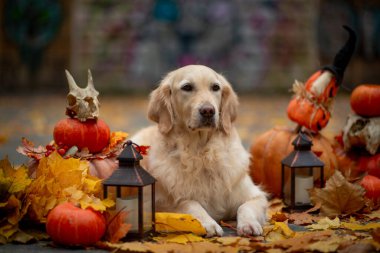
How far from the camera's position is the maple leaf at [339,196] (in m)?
4.20

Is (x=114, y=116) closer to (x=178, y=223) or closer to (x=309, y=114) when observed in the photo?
(x=309, y=114)

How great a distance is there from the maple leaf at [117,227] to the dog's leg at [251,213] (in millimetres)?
754

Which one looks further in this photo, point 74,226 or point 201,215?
point 201,215

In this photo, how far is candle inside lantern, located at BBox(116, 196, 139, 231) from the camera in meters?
3.63

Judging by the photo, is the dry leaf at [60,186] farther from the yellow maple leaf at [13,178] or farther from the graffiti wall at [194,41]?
the graffiti wall at [194,41]

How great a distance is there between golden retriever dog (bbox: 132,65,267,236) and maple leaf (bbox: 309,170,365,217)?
43 centimetres

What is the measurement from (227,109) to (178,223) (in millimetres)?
1012

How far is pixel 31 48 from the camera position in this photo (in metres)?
18.2

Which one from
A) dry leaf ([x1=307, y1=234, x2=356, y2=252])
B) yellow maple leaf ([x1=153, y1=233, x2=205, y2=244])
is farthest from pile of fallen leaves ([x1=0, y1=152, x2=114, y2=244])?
dry leaf ([x1=307, y1=234, x2=356, y2=252])

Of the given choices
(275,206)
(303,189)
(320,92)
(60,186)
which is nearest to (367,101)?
(320,92)

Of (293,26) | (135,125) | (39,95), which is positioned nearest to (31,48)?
(39,95)

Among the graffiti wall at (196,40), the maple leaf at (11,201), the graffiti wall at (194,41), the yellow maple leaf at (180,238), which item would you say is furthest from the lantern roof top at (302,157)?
the graffiti wall at (196,40)

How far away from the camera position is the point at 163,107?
4.37 metres

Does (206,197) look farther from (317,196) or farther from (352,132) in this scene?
(352,132)
